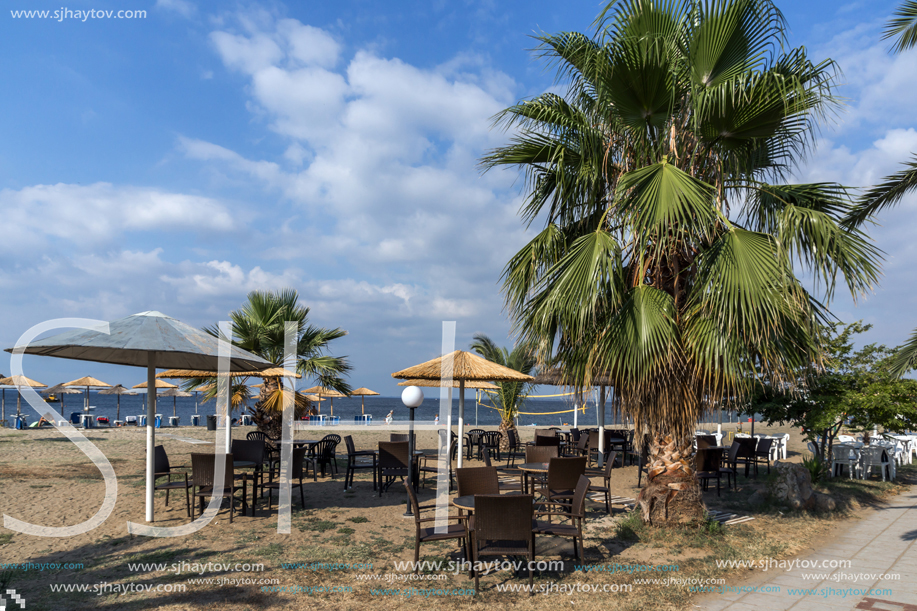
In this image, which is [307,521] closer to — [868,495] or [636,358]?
[636,358]

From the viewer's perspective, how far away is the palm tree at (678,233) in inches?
236

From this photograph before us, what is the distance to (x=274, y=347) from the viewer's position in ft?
41.2

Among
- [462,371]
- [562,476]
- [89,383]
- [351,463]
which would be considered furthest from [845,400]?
[89,383]

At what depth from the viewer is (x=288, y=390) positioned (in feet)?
38.8

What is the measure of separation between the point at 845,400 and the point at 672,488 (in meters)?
4.85

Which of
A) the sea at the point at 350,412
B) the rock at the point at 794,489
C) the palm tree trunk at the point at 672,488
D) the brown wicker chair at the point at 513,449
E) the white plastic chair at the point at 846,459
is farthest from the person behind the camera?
the sea at the point at 350,412

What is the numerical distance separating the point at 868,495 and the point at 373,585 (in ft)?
31.5

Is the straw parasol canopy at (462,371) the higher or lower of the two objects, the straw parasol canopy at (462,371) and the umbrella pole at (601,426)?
the higher

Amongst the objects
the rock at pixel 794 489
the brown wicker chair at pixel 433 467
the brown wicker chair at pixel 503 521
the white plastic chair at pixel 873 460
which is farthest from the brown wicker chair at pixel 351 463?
the white plastic chair at pixel 873 460

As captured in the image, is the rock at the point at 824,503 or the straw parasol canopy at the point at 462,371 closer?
the rock at the point at 824,503

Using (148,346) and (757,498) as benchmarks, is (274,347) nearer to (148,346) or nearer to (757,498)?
(148,346)

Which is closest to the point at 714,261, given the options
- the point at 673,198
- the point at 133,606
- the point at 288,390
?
the point at 673,198

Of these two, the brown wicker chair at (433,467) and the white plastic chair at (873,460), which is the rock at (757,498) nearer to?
the white plastic chair at (873,460)

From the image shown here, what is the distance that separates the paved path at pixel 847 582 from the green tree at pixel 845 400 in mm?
2338
